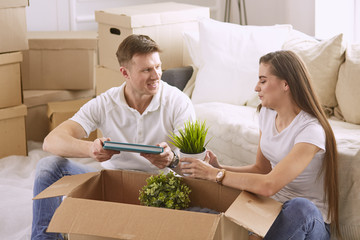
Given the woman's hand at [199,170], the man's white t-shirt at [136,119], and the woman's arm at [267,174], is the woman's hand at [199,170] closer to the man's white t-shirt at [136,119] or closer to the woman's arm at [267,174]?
the woman's arm at [267,174]

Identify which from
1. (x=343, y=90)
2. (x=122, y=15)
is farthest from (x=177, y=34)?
(x=343, y=90)

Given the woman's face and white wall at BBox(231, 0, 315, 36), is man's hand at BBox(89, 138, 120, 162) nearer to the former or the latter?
the woman's face

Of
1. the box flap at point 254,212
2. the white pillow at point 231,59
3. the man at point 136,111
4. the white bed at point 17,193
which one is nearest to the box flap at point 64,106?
the white bed at point 17,193

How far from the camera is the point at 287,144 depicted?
1.82 m

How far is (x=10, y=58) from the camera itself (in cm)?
330

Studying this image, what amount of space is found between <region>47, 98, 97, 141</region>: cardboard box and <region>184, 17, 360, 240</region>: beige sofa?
0.84 meters

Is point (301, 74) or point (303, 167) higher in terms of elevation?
point (301, 74)

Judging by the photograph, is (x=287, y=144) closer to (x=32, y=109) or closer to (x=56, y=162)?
(x=56, y=162)

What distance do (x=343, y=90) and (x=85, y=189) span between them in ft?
4.58

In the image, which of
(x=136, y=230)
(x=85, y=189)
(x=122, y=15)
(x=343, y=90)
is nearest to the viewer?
(x=136, y=230)

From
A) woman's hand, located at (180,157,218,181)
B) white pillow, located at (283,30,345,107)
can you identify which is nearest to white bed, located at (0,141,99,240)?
woman's hand, located at (180,157,218,181)

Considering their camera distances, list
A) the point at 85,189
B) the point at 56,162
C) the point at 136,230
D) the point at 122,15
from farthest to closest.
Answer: the point at 122,15 < the point at 56,162 < the point at 85,189 < the point at 136,230

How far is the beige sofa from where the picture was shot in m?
1.98

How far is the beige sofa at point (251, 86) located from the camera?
6.50ft
